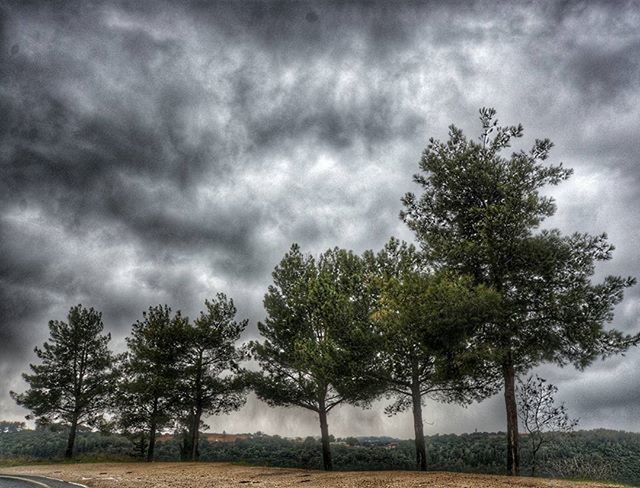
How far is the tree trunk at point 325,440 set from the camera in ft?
86.9

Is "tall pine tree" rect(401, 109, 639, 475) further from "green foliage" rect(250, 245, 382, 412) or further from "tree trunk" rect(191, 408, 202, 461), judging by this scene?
"tree trunk" rect(191, 408, 202, 461)

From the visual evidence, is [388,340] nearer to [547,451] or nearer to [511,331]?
[511,331]

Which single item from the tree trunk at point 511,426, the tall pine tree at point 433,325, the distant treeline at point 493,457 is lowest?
the distant treeline at point 493,457

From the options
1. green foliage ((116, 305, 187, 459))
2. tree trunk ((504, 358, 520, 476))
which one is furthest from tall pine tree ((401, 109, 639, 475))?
green foliage ((116, 305, 187, 459))

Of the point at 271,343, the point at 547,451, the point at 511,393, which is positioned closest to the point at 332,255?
the point at 271,343

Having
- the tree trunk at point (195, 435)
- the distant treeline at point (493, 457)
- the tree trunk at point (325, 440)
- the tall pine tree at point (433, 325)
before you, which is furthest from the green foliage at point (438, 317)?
the tree trunk at point (195, 435)

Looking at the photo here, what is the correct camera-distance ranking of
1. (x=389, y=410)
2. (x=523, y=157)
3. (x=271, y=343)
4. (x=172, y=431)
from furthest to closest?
(x=172, y=431) → (x=271, y=343) → (x=389, y=410) → (x=523, y=157)

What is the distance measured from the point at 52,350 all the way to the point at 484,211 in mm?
38632

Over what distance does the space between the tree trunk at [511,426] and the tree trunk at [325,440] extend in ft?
36.9

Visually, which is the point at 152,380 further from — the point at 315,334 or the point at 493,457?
the point at 493,457

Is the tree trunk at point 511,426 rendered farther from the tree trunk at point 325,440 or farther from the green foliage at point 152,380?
the green foliage at point 152,380

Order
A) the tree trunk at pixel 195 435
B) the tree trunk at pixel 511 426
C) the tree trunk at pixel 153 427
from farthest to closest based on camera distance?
1. the tree trunk at pixel 153 427
2. the tree trunk at pixel 195 435
3. the tree trunk at pixel 511 426

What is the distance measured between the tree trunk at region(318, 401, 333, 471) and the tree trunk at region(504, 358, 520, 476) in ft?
36.9

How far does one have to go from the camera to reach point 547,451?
2780 cm
